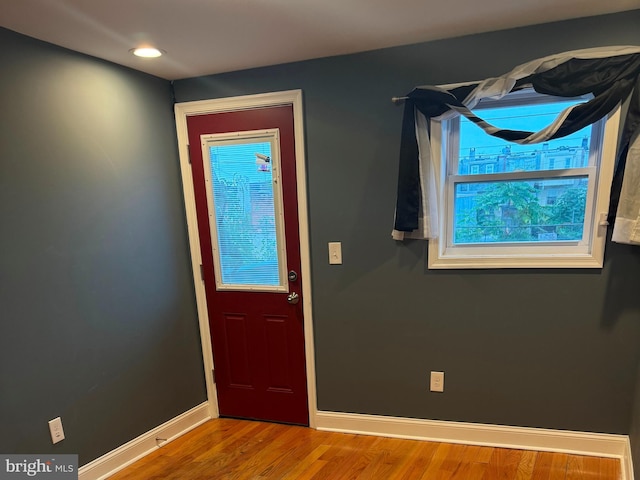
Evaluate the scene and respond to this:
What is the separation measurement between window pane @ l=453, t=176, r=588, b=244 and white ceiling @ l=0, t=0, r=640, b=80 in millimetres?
796

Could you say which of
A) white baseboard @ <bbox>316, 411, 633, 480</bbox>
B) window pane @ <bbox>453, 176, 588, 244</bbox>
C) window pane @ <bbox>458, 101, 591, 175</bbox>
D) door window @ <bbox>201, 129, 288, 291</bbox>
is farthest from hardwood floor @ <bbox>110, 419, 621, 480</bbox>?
window pane @ <bbox>458, 101, 591, 175</bbox>

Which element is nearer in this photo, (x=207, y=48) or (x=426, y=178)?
(x=207, y=48)

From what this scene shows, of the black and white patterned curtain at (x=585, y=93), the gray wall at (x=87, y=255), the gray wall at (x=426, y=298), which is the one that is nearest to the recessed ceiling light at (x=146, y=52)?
the gray wall at (x=87, y=255)

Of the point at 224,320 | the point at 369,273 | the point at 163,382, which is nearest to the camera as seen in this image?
the point at 369,273

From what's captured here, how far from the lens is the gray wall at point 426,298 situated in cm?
191

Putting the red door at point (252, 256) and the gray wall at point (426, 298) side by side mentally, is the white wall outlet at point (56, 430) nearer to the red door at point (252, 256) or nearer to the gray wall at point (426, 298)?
the red door at point (252, 256)

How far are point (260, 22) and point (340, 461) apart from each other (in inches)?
91.4

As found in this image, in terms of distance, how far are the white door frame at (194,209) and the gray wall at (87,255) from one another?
2.8 inches

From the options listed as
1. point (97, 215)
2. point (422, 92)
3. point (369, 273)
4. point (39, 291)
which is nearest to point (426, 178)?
point (422, 92)

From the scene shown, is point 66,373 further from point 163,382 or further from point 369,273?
point 369,273

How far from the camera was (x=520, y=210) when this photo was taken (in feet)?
6.73

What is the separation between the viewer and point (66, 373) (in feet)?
6.15

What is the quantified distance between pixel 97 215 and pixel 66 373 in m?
0.82

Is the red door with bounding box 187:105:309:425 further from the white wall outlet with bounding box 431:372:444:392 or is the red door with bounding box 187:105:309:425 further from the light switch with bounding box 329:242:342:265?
the white wall outlet with bounding box 431:372:444:392
